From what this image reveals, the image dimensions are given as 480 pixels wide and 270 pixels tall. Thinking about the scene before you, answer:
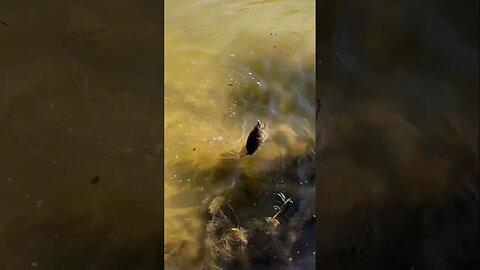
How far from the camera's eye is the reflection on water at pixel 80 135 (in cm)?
90

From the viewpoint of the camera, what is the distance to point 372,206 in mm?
961

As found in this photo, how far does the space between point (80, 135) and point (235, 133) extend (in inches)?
9.2

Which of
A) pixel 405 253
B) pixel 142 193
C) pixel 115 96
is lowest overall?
pixel 405 253

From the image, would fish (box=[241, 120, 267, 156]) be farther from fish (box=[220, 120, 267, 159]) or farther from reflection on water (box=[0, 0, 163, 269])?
reflection on water (box=[0, 0, 163, 269])

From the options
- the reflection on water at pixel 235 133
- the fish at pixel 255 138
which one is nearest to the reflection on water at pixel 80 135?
the reflection on water at pixel 235 133

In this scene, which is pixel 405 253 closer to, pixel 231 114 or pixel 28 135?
pixel 231 114

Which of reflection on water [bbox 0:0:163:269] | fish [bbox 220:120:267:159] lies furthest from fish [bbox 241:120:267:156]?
reflection on water [bbox 0:0:163:269]

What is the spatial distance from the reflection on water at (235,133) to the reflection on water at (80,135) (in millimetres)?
32

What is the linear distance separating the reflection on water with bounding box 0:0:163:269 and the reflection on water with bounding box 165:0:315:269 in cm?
3

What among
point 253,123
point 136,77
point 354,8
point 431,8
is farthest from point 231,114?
point 431,8

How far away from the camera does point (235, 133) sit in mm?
938

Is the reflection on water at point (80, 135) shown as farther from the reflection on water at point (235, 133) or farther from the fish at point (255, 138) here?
the fish at point (255, 138)

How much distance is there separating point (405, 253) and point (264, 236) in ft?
0.74

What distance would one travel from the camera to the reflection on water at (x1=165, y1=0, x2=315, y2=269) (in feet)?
3.05
